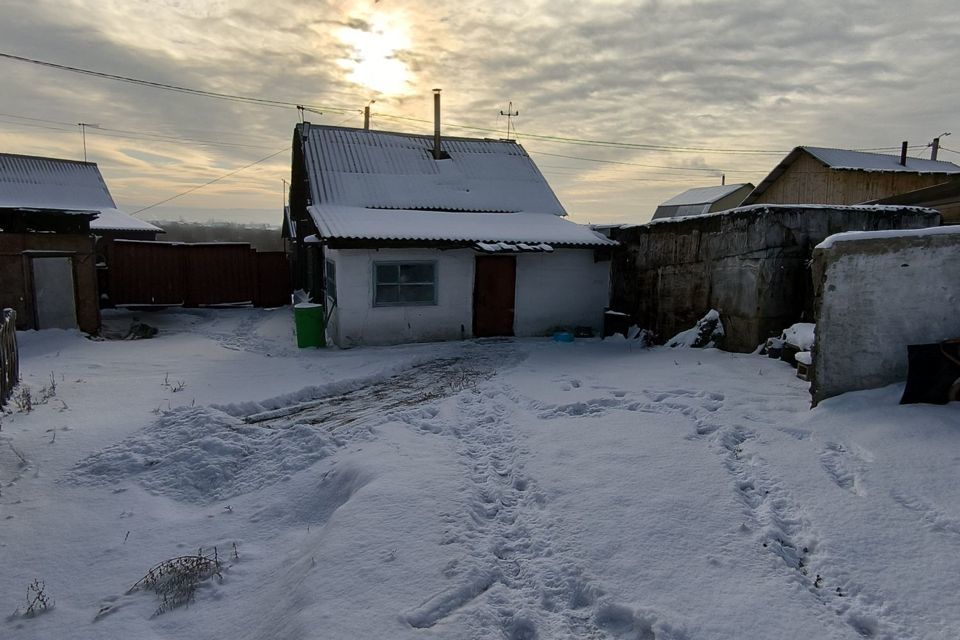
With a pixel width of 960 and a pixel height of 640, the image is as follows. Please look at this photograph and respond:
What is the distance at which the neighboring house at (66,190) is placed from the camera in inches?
792

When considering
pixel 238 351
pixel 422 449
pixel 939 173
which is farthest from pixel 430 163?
pixel 939 173

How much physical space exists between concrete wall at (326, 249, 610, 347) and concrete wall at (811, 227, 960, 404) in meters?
7.26

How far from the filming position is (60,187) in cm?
2125

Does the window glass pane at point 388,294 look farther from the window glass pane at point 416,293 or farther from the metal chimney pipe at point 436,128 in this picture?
the metal chimney pipe at point 436,128

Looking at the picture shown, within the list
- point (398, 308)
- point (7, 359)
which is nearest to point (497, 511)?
point (7, 359)

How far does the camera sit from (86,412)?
676 cm

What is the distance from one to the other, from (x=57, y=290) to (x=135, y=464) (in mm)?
9161

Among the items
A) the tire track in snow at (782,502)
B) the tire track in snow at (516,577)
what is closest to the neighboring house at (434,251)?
the tire track in snow at (782,502)

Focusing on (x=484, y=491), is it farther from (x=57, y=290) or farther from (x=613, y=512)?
(x=57, y=290)

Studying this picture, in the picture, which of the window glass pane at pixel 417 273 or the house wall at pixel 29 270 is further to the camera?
the window glass pane at pixel 417 273

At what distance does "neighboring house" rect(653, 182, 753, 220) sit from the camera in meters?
38.1

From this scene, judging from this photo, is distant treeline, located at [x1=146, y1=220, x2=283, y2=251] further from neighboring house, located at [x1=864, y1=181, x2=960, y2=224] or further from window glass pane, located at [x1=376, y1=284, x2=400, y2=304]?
neighboring house, located at [x1=864, y1=181, x2=960, y2=224]

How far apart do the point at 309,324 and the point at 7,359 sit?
16.6 feet

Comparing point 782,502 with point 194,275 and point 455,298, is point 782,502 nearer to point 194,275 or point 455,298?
point 455,298
